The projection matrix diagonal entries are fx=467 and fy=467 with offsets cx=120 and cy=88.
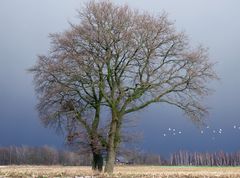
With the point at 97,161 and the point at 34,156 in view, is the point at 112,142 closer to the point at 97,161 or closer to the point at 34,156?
the point at 97,161

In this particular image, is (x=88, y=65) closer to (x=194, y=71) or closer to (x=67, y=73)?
(x=67, y=73)

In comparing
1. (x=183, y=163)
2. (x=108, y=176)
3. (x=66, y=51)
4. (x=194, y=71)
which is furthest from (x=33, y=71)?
(x=183, y=163)

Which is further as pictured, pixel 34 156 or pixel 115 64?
pixel 34 156

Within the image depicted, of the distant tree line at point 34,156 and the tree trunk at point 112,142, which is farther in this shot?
the distant tree line at point 34,156

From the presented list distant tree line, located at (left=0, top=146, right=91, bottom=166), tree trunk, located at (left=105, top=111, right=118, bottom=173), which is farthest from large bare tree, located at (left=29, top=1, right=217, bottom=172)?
distant tree line, located at (left=0, top=146, right=91, bottom=166)

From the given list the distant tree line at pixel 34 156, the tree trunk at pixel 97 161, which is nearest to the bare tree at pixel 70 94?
the tree trunk at pixel 97 161

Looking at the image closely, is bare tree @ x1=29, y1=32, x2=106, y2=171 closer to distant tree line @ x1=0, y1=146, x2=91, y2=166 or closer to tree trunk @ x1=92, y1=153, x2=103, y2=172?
tree trunk @ x1=92, y1=153, x2=103, y2=172

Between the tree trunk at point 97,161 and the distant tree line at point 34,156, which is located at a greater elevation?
the distant tree line at point 34,156

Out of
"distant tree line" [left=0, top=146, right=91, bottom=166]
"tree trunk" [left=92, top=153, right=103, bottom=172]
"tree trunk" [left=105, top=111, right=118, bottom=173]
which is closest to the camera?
"tree trunk" [left=105, top=111, right=118, bottom=173]

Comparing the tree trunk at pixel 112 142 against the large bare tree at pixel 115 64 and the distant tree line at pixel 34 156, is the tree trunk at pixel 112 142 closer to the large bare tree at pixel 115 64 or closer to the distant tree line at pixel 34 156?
the large bare tree at pixel 115 64

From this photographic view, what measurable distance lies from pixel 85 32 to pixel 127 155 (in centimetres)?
1132

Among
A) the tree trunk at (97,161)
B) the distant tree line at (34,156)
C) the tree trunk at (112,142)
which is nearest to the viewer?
the tree trunk at (112,142)

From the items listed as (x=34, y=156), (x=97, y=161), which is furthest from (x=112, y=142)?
(x=34, y=156)

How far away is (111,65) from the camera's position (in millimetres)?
35406
